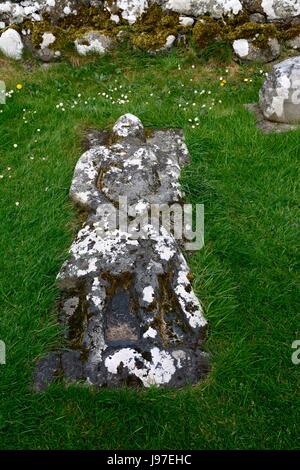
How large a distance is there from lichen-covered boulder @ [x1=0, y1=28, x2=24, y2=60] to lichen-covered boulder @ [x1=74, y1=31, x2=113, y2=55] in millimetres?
800

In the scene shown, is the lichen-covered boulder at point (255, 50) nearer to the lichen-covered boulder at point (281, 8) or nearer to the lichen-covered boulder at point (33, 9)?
the lichen-covered boulder at point (281, 8)

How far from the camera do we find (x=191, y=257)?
484cm

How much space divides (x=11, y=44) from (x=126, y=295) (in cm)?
469

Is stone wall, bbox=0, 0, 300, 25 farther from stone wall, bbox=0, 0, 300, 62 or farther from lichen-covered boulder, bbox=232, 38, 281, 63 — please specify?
lichen-covered boulder, bbox=232, 38, 281, 63

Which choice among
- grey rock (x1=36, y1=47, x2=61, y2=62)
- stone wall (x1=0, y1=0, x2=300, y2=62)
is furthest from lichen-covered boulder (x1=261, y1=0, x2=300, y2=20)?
grey rock (x1=36, y1=47, x2=61, y2=62)

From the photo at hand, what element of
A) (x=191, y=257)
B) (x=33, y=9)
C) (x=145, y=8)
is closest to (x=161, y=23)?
(x=145, y=8)

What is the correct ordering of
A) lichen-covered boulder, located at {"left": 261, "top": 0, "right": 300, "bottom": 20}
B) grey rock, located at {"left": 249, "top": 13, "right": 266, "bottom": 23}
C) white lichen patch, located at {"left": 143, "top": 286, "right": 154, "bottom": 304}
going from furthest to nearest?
1. grey rock, located at {"left": 249, "top": 13, "right": 266, "bottom": 23}
2. lichen-covered boulder, located at {"left": 261, "top": 0, "right": 300, "bottom": 20}
3. white lichen patch, located at {"left": 143, "top": 286, "right": 154, "bottom": 304}

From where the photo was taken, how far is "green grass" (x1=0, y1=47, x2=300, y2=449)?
3650mm

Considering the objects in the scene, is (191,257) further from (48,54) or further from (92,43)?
(48,54)

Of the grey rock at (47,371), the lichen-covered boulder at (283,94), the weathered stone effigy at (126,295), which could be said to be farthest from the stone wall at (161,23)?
the grey rock at (47,371)

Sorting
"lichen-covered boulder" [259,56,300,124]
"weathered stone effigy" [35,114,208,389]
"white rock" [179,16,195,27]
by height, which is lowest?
"weathered stone effigy" [35,114,208,389]

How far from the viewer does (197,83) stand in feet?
23.3

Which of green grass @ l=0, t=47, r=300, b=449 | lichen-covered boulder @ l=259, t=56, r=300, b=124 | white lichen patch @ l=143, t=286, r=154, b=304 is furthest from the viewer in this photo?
lichen-covered boulder @ l=259, t=56, r=300, b=124

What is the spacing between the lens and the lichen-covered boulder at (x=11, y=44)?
292 inches
